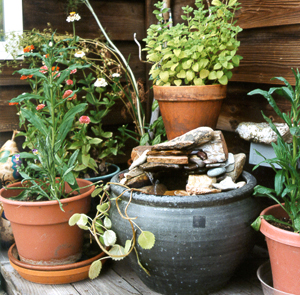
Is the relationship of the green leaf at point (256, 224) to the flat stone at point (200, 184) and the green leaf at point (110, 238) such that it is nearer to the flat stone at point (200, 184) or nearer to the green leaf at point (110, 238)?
the flat stone at point (200, 184)

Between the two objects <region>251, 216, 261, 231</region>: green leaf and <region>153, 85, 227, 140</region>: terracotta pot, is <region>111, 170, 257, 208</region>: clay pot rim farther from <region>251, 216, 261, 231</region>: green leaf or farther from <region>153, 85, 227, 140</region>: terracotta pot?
<region>153, 85, 227, 140</region>: terracotta pot

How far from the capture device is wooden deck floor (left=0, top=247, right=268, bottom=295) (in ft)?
4.79

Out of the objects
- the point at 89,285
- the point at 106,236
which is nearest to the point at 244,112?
the point at 106,236

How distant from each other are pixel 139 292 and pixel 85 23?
1701 millimetres

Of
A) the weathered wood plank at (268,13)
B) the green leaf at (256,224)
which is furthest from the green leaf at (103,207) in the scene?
the weathered wood plank at (268,13)

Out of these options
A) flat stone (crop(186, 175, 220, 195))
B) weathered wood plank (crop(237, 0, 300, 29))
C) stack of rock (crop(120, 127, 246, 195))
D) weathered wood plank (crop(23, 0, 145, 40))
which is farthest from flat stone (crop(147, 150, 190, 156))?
weathered wood plank (crop(23, 0, 145, 40))

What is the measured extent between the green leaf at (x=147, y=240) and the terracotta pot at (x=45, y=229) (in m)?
0.41

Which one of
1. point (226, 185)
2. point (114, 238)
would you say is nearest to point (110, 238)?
point (114, 238)

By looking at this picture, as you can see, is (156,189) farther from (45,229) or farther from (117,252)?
(45,229)

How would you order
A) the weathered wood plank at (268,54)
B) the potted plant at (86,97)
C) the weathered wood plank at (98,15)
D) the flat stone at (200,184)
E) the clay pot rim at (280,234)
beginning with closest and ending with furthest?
the clay pot rim at (280,234)
the flat stone at (200,184)
the weathered wood plank at (268,54)
the potted plant at (86,97)
the weathered wood plank at (98,15)

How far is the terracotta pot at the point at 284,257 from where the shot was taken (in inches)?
44.8

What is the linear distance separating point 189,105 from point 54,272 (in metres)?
0.98

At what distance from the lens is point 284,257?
3.85 ft

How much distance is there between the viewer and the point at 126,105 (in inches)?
90.0
